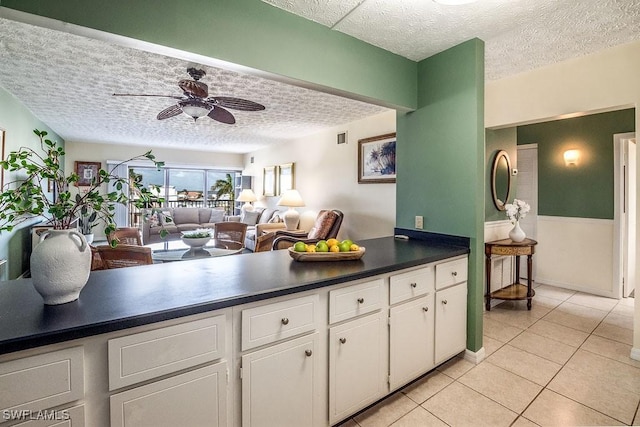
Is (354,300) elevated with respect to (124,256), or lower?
lower

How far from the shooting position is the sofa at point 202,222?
6120 mm

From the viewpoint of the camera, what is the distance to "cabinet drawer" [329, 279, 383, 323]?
5.18ft

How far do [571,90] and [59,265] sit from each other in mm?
3724

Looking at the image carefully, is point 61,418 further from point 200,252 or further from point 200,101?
point 200,252

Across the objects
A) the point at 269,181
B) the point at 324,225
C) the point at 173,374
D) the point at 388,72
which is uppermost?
the point at 388,72

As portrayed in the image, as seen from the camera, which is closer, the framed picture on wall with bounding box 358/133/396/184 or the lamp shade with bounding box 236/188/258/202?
the framed picture on wall with bounding box 358/133/396/184

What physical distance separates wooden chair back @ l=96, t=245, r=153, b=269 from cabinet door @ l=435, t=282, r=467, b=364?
7.38ft

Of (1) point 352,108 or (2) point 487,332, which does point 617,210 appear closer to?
(2) point 487,332

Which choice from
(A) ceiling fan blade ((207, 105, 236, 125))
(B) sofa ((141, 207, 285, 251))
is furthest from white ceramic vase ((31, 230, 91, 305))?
(B) sofa ((141, 207, 285, 251))

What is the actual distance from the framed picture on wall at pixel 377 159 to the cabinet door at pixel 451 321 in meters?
2.26

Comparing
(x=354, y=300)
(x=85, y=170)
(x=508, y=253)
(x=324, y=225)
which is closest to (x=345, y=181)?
(x=324, y=225)

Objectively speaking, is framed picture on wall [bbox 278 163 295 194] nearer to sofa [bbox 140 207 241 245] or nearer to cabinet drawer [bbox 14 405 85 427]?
sofa [bbox 140 207 241 245]

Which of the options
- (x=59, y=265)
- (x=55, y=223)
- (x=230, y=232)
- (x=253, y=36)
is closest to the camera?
(x=59, y=265)

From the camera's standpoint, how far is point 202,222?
7789mm
